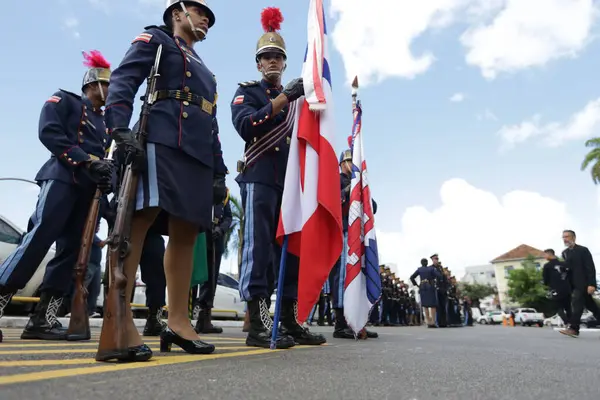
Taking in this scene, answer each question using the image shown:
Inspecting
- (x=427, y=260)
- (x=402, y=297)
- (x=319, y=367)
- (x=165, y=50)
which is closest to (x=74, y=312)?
(x=165, y=50)

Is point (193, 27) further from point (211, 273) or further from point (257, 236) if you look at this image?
point (211, 273)

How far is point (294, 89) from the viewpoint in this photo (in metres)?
3.41

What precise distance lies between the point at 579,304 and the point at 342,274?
4.77 meters

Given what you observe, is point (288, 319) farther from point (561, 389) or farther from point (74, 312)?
point (561, 389)

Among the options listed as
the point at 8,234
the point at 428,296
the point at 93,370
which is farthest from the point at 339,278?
the point at 428,296

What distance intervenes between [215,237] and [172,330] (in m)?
3.75

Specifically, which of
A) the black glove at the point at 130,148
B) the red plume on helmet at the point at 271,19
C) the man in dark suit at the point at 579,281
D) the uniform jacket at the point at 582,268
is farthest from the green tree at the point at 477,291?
the black glove at the point at 130,148

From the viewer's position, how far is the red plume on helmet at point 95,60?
4250mm

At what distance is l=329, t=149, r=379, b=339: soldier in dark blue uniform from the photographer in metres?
5.38

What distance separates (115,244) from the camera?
7.01ft

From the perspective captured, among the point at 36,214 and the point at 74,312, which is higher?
the point at 36,214

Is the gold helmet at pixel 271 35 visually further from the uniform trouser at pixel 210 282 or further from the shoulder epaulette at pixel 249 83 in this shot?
the uniform trouser at pixel 210 282

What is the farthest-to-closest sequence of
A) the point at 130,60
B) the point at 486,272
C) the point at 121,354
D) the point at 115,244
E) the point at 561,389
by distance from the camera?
the point at 486,272 < the point at 130,60 < the point at 115,244 < the point at 121,354 < the point at 561,389

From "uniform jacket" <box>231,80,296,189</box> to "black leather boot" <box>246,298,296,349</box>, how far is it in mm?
875
